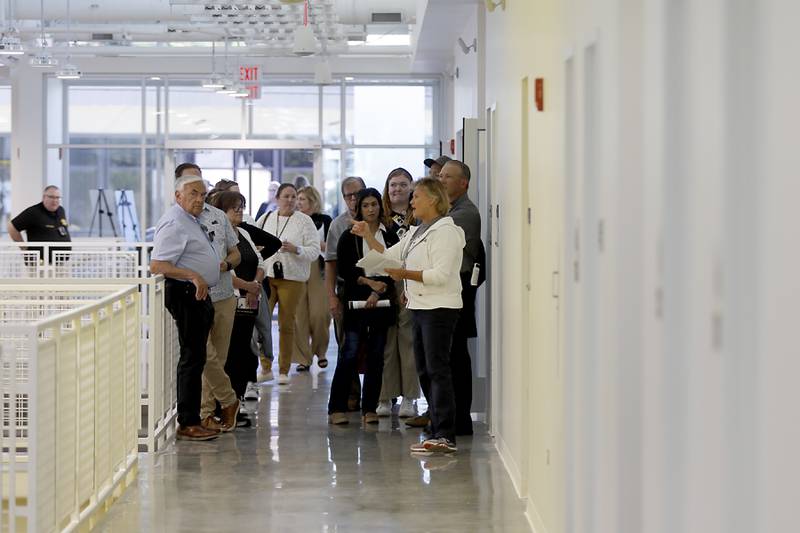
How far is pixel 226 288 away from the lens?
730 centimetres

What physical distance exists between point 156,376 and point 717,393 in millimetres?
5143

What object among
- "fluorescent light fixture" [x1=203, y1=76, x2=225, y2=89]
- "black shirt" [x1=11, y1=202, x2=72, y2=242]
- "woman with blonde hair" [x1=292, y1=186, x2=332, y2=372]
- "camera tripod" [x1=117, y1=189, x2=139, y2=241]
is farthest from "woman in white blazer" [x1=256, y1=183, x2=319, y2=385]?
"camera tripod" [x1=117, y1=189, x2=139, y2=241]

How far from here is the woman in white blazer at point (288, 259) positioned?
384 inches

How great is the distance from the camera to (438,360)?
6.73 metres

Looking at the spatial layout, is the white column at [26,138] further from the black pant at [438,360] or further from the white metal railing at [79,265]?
the black pant at [438,360]

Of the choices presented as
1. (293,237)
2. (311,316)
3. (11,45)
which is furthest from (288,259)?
(11,45)

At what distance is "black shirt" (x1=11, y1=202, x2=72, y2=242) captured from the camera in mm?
12891

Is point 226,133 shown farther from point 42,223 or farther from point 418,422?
point 418,422

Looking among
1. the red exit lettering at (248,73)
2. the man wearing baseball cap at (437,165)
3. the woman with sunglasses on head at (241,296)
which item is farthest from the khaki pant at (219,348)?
the red exit lettering at (248,73)

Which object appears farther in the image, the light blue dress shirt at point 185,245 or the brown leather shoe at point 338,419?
the brown leather shoe at point 338,419

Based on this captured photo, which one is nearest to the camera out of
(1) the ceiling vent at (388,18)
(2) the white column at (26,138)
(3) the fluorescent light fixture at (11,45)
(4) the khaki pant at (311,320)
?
(4) the khaki pant at (311,320)

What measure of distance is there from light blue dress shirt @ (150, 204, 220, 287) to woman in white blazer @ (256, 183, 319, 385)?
2661 millimetres

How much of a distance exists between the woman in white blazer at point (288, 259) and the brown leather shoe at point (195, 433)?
243cm

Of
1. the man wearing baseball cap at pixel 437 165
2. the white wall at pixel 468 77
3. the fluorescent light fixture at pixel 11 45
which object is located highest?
the fluorescent light fixture at pixel 11 45
